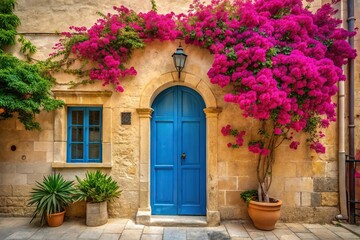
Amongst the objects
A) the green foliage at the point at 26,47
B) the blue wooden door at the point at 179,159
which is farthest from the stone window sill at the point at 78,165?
the green foliage at the point at 26,47

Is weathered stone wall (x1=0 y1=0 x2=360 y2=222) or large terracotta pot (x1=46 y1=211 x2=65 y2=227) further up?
weathered stone wall (x1=0 y1=0 x2=360 y2=222)

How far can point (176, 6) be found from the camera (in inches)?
190

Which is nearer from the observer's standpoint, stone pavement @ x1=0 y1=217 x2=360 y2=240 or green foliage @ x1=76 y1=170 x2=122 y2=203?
Answer: stone pavement @ x1=0 y1=217 x2=360 y2=240

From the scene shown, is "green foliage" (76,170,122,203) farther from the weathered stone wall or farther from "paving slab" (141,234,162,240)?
"paving slab" (141,234,162,240)

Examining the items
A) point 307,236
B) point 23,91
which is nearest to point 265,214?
point 307,236

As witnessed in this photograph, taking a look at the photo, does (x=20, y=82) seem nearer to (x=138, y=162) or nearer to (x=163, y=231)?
(x=138, y=162)

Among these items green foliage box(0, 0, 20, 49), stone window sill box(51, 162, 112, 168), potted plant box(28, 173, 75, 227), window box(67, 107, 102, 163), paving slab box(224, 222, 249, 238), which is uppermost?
green foliage box(0, 0, 20, 49)

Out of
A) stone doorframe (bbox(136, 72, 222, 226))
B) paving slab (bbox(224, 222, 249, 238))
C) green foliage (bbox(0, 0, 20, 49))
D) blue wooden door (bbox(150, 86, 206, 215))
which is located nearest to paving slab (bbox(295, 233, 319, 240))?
paving slab (bbox(224, 222, 249, 238))

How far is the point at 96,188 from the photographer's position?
4.15 metres

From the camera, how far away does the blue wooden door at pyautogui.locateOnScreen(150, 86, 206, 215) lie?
15.3 feet

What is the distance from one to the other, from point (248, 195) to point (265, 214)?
43cm

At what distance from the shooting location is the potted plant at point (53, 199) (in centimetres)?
404

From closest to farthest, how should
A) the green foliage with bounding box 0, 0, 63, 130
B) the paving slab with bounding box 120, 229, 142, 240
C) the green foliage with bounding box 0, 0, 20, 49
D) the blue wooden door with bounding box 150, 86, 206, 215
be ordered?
the paving slab with bounding box 120, 229, 142, 240
the green foliage with bounding box 0, 0, 63, 130
the green foliage with bounding box 0, 0, 20, 49
the blue wooden door with bounding box 150, 86, 206, 215

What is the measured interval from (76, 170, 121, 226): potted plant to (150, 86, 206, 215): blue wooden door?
89 centimetres
